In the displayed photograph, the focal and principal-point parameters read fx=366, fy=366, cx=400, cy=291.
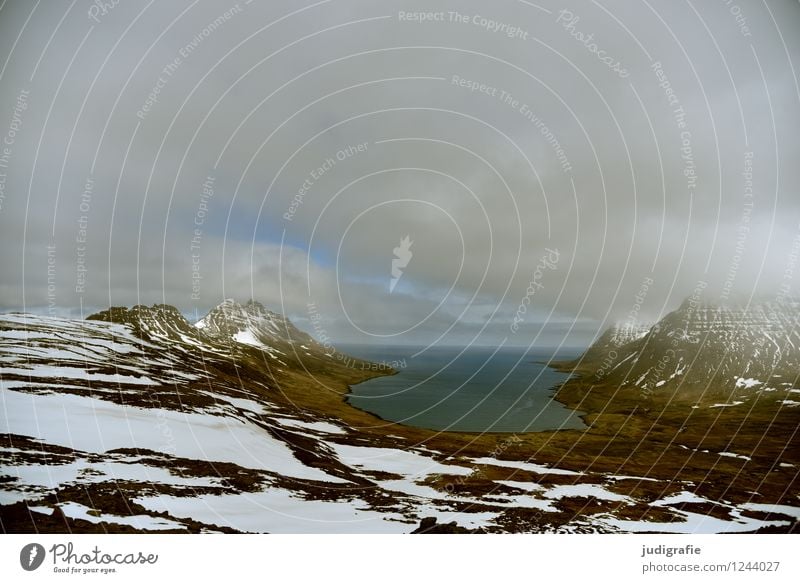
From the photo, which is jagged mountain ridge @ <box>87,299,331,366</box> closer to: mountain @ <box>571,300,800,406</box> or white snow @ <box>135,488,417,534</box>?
white snow @ <box>135,488,417,534</box>

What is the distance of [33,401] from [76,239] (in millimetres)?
6315

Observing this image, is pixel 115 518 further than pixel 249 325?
No

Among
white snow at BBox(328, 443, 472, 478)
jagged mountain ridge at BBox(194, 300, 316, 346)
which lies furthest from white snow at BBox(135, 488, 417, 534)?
jagged mountain ridge at BBox(194, 300, 316, 346)

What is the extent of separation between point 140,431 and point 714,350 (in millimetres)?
27391

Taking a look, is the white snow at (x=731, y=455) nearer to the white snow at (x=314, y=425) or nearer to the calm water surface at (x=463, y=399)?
the calm water surface at (x=463, y=399)

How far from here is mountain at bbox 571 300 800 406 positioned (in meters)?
16.6

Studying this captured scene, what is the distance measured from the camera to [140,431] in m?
14.1

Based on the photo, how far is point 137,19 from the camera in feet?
41.3

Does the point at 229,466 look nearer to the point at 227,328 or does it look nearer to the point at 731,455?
the point at 227,328

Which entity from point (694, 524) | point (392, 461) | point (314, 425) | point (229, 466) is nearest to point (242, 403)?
point (314, 425)

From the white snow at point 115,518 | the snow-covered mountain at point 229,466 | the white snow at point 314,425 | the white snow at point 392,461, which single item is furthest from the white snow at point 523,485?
the white snow at point 115,518

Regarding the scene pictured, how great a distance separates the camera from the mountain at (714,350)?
16.6 meters
